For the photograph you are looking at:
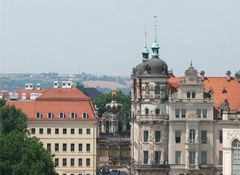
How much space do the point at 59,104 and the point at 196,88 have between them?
21463 millimetres

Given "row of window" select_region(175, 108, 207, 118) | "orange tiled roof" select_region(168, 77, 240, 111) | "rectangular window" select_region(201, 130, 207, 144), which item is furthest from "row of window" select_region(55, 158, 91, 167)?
"rectangular window" select_region(201, 130, 207, 144)

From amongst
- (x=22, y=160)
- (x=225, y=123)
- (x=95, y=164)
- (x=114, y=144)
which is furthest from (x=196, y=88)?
(x=114, y=144)

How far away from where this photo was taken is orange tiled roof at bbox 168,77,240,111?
13225 centimetres

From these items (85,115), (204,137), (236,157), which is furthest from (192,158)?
(236,157)

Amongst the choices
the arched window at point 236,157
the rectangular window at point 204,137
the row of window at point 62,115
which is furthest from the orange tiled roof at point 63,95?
the arched window at point 236,157

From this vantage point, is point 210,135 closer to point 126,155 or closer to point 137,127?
point 137,127

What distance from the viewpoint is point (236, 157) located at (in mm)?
111250

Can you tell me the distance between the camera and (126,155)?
167m

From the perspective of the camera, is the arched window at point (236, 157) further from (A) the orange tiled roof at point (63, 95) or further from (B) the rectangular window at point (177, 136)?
(A) the orange tiled roof at point (63, 95)

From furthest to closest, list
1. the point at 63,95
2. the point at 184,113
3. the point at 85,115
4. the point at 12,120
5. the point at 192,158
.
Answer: the point at 63,95 → the point at 85,115 → the point at 184,113 → the point at 192,158 → the point at 12,120

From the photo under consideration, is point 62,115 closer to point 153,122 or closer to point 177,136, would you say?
point 153,122

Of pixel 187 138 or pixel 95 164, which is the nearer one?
pixel 187 138

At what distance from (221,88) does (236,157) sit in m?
24.4

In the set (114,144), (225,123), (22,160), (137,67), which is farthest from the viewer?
(114,144)
